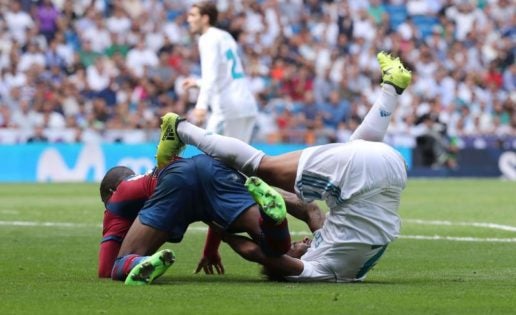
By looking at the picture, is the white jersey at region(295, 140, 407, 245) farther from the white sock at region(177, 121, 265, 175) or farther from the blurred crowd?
the blurred crowd

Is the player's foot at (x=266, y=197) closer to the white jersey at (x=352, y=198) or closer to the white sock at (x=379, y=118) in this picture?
the white jersey at (x=352, y=198)

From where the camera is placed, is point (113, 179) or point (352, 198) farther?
point (113, 179)

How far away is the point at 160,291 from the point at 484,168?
22297mm

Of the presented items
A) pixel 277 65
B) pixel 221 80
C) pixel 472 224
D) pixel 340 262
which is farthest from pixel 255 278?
pixel 277 65

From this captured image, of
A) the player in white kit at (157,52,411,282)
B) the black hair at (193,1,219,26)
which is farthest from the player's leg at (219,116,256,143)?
the player in white kit at (157,52,411,282)

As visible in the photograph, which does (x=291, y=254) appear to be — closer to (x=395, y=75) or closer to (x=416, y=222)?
(x=395, y=75)

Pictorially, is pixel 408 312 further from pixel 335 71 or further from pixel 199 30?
pixel 335 71

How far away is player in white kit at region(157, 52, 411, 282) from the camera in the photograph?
8.73 metres

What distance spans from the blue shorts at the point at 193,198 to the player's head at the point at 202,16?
6.12m

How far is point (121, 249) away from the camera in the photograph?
8.83 meters

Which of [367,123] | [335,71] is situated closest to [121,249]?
[367,123]

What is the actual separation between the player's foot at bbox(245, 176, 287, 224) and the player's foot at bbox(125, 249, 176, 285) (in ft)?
2.17

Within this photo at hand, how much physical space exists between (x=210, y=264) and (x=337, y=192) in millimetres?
1315

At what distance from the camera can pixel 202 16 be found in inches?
584
